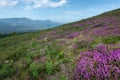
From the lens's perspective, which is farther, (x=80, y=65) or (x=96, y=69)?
(x=80, y=65)

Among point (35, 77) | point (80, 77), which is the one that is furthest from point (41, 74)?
point (80, 77)

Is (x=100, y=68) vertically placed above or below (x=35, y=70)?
above

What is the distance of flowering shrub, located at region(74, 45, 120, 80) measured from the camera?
695cm

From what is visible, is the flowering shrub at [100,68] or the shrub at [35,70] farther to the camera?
the shrub at [35,70]

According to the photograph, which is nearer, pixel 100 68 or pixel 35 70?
pixel 100 68

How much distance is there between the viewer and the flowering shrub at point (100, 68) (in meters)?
6.95

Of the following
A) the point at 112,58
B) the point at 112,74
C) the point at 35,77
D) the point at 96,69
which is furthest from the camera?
the point at 35,77

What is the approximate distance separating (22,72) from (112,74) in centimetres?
536

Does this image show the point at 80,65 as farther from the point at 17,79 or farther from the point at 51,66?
the point at 17,79

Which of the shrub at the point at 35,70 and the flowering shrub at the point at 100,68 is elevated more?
the flowering shrub at the point at 100,68

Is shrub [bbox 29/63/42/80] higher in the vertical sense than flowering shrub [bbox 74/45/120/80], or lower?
lower

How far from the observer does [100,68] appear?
736 cm

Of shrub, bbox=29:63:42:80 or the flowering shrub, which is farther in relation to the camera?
shrub, bbox=29:63:42:80

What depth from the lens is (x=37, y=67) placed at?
32.4 feet
